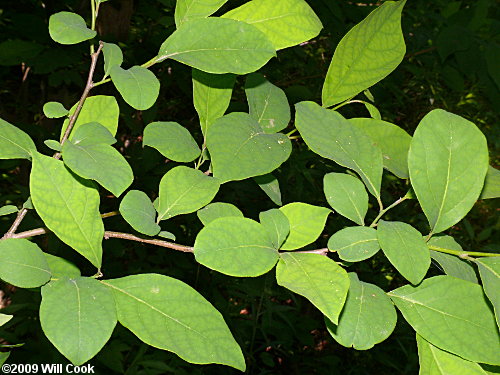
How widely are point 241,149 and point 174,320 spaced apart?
17cm

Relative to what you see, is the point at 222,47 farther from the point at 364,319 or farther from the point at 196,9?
the point at 364,319

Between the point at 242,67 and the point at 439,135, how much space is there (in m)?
0.19

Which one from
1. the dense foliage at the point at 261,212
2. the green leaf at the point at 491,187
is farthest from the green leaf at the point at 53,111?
the green leaf at the point at 491,187

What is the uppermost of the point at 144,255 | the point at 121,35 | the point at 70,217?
the point at 70,217

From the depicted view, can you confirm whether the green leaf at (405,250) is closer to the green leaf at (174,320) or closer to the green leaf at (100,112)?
the green leaf at (174,320)

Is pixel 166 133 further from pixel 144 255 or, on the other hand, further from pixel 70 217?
pixel 144 255

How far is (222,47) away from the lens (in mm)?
551

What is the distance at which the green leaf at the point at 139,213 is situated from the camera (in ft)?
1.73

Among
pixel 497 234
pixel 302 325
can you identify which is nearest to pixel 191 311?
pixel 302 325

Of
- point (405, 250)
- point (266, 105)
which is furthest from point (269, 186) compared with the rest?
point (405, 250)

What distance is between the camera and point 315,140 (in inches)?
22.1

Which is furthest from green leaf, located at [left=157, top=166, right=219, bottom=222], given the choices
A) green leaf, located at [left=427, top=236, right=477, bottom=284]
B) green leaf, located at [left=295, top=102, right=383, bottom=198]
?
green leaf, located at [left=427, top=236, right=477, bottom=284]

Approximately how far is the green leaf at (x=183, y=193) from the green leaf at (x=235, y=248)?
0.21 feet

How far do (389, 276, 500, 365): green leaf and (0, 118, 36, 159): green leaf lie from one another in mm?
351
